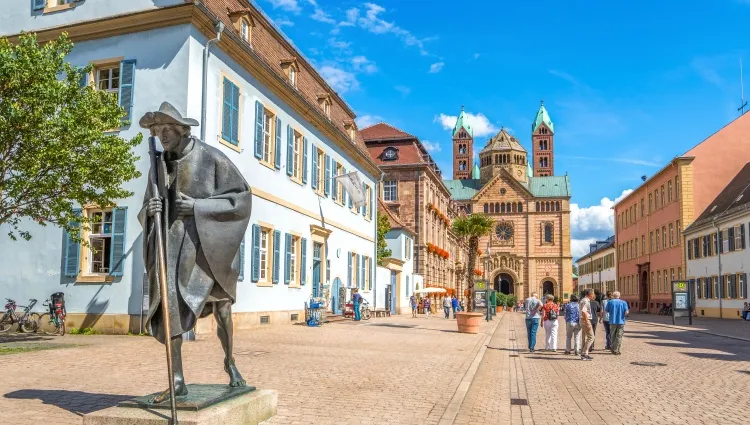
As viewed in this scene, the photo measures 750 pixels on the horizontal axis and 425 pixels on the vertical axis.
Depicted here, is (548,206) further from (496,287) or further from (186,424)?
(186,424)

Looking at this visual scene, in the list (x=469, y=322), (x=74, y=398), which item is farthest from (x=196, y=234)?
(x=469, y=322)

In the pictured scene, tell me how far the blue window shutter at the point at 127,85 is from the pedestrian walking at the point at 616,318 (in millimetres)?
13368

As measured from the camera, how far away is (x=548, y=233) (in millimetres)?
103688

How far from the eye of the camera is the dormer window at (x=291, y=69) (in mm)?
25688

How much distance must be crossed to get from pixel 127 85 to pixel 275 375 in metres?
11.0

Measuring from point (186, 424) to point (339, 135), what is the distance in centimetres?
2622

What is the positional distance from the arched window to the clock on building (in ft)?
16.4

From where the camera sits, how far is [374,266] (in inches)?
→ 1505

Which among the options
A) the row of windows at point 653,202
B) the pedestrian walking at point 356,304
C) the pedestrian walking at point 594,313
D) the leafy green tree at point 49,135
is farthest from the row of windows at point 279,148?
the row of windows at point 653,202

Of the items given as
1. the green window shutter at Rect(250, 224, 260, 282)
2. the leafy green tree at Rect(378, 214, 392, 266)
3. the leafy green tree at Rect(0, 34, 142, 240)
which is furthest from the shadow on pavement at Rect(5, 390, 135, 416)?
the leafy green tree at Rect(378, 214, 392, 266)

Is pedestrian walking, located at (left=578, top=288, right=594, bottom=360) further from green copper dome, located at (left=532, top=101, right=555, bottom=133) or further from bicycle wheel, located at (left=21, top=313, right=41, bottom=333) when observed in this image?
green copper dome, located at (left=532, top=101, right=555, bottom=133)

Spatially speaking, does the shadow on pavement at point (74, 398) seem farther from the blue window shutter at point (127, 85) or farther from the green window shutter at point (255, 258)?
the green window shutter at point (255, 258)

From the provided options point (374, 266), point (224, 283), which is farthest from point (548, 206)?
point (224, 283)

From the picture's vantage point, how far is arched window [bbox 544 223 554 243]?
339ft
